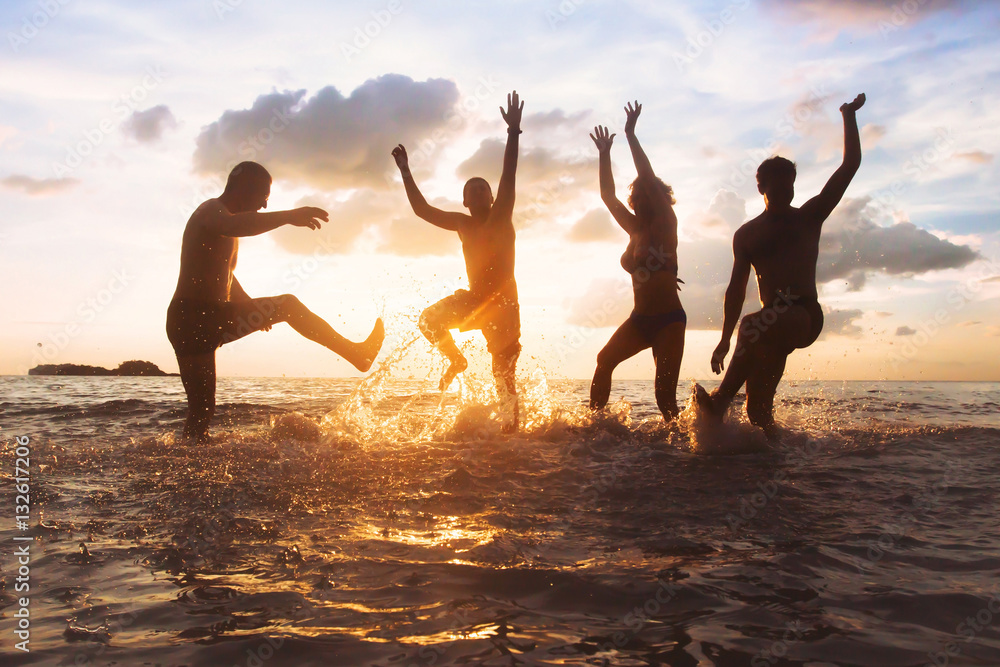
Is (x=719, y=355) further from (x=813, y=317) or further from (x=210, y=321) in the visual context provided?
(x=210, y=321)

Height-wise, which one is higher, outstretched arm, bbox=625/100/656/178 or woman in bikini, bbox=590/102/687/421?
outstretched arm, bbox=625/100/656/178

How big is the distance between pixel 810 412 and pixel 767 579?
7.59 meters

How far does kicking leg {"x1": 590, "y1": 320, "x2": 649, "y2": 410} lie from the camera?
6.11 m

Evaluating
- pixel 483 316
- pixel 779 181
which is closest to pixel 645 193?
pixel 779 181

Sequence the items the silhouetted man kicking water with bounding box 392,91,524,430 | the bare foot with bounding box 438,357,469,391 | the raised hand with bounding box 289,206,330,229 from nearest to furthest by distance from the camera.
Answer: the raised hand with bounding box 289,206,330,229, the silhouetted man kicking water with bounding box 392,91,524,430, the bare foot with bounding box 438,357,469,391

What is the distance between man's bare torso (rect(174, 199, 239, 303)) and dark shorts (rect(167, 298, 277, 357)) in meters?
0.09

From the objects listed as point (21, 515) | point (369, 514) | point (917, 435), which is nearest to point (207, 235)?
point (21, 515)

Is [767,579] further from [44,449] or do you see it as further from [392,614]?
[44,449]

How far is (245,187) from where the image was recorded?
5453 mm

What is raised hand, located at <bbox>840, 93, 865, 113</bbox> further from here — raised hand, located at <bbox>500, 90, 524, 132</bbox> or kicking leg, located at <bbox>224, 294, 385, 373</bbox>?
kicking leg, located at <bbox>224, 294, 385, 373</bbox>

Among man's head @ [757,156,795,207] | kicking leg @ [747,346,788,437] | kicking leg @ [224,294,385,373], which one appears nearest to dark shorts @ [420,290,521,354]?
kicking leg @ [224,294,385,373]

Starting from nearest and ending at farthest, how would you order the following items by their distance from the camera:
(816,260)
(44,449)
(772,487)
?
1. (772,487)
2. (816,260)
3. (44,449)

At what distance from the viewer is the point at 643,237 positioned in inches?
237

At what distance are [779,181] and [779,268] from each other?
724 mm
